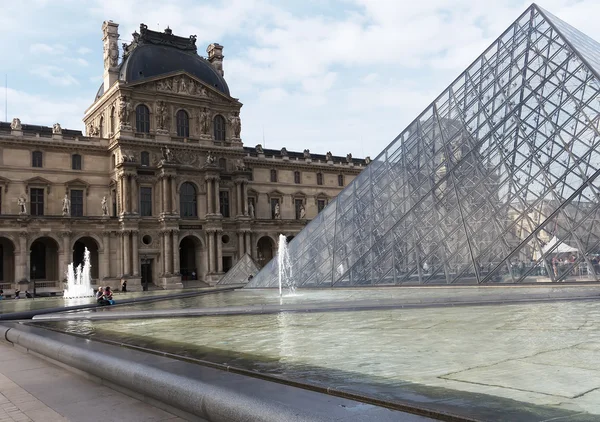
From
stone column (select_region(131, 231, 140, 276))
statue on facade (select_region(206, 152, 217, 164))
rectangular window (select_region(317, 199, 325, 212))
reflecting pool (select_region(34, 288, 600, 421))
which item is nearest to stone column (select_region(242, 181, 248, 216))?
statue on facade (select_region(206, 152, 217, 164))

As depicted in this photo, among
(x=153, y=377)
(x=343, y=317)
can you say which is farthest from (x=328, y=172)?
(x=153, y=377)

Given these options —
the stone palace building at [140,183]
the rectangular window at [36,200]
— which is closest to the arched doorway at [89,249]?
the stone palace building at [140,183]

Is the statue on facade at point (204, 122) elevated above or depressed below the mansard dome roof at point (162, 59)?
below

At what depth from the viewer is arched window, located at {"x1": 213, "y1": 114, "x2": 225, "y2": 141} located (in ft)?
156

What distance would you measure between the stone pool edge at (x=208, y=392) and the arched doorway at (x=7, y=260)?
36.7 meters

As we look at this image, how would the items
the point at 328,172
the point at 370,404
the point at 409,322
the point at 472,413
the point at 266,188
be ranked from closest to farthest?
the point at 472,413, the point at 370,404, the point at 409,322, the point at 266,188, the point at 328,172

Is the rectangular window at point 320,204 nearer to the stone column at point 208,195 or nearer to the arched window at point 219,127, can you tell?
the arched window at point 219,127

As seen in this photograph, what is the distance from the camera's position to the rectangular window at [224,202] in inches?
1842

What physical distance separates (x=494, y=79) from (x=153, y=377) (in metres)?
20.5

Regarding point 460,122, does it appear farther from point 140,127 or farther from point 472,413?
point 140,127

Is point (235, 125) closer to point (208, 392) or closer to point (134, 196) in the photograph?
point (134, 196)

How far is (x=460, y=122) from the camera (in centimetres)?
2181

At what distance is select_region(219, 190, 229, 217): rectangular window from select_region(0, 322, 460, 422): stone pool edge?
40408mm

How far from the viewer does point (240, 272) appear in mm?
37969
